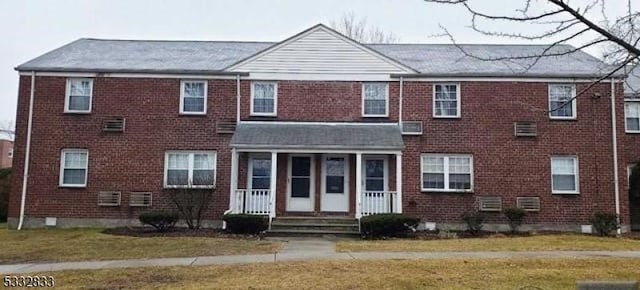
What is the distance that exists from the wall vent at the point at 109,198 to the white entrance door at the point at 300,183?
554cm

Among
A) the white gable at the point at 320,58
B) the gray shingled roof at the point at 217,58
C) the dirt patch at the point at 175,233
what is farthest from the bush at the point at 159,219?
the white gable at the point at 320,58

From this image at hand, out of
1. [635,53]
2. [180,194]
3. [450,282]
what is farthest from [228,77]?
[635,53]

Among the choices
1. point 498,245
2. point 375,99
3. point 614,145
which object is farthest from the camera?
point 375,99

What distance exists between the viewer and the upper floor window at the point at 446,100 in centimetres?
1734

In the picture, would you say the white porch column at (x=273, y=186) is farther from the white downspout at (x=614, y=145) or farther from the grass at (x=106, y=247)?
the white downspout at (x=614, y=145)

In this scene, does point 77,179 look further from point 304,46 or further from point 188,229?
point 304,46

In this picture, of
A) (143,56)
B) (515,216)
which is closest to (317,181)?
(515,216)

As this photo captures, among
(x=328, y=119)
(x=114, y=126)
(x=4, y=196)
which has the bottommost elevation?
(x=4, y=196)

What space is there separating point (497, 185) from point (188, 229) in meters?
9.98

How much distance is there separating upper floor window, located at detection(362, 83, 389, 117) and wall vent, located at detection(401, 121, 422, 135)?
0.76m

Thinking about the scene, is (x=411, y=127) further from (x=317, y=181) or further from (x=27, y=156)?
(x=27, y=156)

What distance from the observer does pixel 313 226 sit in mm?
15656

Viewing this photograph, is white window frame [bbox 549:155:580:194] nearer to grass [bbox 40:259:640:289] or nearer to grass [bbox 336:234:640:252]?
grass [bbox 336:234:640:252]

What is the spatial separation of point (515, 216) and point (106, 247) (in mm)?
11873
